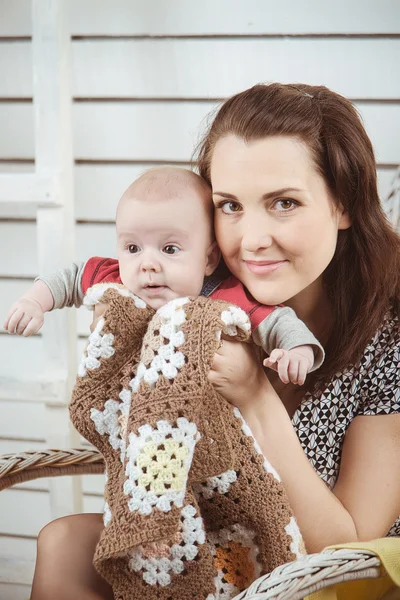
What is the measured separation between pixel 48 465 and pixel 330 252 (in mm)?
735

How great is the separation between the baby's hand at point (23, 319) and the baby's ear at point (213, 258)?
1.03 ft

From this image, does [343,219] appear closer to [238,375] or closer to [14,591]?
[238,375]

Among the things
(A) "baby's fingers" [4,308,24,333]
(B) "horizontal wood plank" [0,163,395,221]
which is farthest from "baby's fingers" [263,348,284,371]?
(B) "horizontal wood plank" [0,163,395,221]

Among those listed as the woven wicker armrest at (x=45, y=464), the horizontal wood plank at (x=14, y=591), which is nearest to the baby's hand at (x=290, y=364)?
the woven wicker armrest at (x=45, y=464)

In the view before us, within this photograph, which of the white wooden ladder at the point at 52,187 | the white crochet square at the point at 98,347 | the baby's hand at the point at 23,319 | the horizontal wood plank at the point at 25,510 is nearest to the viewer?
the white crochet square at the point at 98,347

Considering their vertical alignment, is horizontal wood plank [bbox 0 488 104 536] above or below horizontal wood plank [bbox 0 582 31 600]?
above

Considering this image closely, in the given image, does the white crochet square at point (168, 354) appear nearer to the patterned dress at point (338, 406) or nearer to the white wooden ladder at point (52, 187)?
the patterned dress at point (338, 406)

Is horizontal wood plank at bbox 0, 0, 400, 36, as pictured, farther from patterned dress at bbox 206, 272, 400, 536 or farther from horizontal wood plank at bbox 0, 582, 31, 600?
horizontal wood plank at bbox 0, 582, 31, 600

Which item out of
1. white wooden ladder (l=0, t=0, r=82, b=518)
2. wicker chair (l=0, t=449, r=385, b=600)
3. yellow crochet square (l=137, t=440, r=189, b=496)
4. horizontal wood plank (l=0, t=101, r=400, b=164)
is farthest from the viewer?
horizontal wood plank (l=0, t=101, r=400, b=164)

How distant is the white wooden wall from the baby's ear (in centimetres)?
70

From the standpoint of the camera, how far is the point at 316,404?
1.26 metres

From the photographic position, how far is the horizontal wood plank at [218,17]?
5.55 feet

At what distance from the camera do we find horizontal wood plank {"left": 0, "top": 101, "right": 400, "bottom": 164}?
1.83 m

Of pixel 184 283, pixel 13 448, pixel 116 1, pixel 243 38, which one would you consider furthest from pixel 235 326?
pixel 13 448
